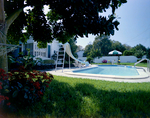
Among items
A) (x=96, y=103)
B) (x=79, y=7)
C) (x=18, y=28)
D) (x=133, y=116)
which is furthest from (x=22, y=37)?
(x=133, y=116)

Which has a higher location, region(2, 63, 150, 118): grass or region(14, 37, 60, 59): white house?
region(14, 37, 60, 59): white house

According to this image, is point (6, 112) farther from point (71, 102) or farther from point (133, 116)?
point (133, 116)

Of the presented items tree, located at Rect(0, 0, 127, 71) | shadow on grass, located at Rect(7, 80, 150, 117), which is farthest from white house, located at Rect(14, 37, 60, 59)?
shadow on grass, located at Rect(7, 80, 150, 117)

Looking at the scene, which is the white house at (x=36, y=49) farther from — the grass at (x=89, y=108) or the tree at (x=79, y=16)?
the grass at (x=89, y=108)

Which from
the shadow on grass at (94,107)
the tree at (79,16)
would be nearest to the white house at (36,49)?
the tree at (79,16)

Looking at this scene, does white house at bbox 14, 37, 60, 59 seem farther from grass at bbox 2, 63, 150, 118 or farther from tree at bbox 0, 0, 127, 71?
grass at bbox 2, 63, 150, 118

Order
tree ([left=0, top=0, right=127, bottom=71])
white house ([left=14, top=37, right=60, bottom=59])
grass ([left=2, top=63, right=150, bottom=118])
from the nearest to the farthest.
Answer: grass ([left=2, top=63, right=150, bottom=118]), tree ([left=0, top=0, right=127, bottom=71]), white house ([left=14, top=37, right=60, bottom=59])

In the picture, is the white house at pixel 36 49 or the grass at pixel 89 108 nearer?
the grass at pixel 89 108

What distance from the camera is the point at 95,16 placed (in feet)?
14.3

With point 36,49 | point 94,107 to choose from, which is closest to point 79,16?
point 94,107

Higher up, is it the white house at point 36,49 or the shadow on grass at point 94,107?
the white house at point 36,49

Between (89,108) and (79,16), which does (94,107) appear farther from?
(79,16)

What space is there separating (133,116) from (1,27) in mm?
4580

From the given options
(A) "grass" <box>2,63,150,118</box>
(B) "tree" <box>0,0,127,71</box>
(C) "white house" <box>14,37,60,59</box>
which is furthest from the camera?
(C) "white house" <box>14,37,60,59</box>
